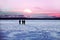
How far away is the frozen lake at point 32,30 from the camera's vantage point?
2025 mm

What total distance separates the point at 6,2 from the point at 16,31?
0.57 meters

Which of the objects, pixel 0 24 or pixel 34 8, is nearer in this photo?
pixel 0 24

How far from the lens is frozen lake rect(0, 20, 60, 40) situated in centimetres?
203

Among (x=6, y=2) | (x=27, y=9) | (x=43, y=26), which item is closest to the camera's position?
(x=6, y=2)

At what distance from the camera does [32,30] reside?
214cm

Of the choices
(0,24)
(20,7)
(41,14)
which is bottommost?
(0,24)

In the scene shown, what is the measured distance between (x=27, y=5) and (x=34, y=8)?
0.13 m

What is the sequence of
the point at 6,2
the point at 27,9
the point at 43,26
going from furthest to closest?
the point at 43,26, the point at 27,9, the point at 6,2

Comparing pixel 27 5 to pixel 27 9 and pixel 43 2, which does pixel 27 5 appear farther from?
pixel 43 2

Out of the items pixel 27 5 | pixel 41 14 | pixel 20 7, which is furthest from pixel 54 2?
pixel 20 7

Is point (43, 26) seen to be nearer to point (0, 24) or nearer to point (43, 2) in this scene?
point (43, 2)

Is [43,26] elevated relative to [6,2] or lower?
lower

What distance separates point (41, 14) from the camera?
1.89m

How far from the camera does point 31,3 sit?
1.89m
